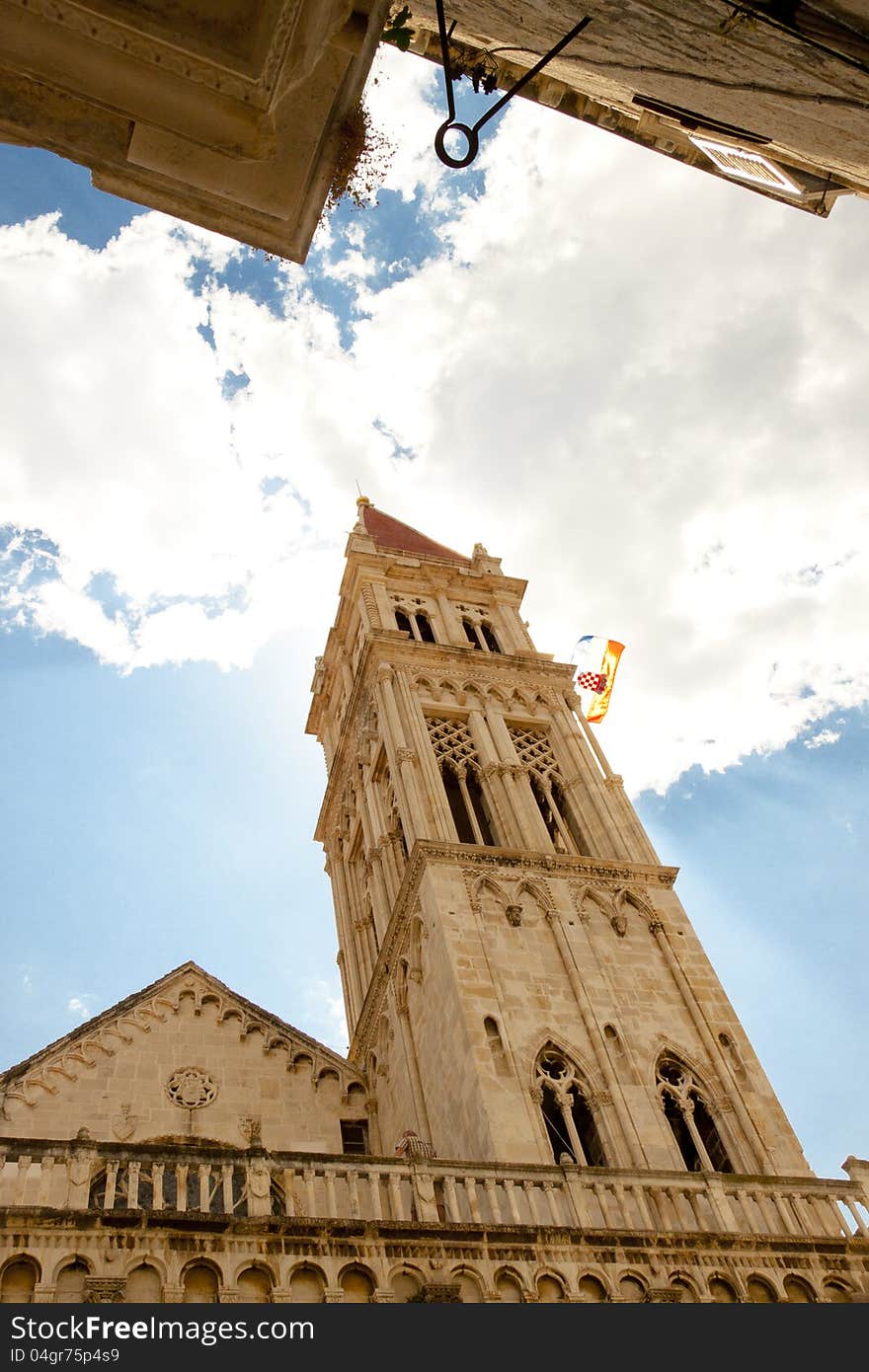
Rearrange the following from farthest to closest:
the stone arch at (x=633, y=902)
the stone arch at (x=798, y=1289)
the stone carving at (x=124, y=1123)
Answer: the stone arch at (x=633, y=902) < the stone carving at (x=124, y=1123) < the stone arch at (x=798, y=1289)

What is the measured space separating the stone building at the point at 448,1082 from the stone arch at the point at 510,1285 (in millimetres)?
29

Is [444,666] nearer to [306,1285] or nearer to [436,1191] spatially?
[436,1191]

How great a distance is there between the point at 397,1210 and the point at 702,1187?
4044 millimetres

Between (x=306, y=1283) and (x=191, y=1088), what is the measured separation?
813 centimetres

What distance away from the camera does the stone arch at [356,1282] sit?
10.4 meters

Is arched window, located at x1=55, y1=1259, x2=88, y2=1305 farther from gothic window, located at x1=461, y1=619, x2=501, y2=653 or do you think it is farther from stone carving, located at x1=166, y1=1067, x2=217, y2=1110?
gothic window, located at x1=461, y1=619, x2=501, y2=653

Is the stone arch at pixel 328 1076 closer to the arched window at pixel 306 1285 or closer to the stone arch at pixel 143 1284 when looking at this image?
the arched window at pixel 306 1285

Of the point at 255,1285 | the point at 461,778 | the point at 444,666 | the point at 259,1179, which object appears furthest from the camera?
the point at 444,666

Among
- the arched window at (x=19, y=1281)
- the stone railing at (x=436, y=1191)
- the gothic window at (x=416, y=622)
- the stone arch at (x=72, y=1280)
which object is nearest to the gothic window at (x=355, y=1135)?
the stone railing at (x=436, y=1191)

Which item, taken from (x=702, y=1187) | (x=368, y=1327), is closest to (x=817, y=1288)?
(x=702, y=1187)

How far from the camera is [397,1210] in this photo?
11.5 metres

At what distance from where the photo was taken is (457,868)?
19.3m

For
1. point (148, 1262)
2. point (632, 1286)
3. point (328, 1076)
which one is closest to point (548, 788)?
point (328, 1076)

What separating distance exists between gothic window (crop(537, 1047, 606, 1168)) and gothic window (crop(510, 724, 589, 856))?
5.77 meters
